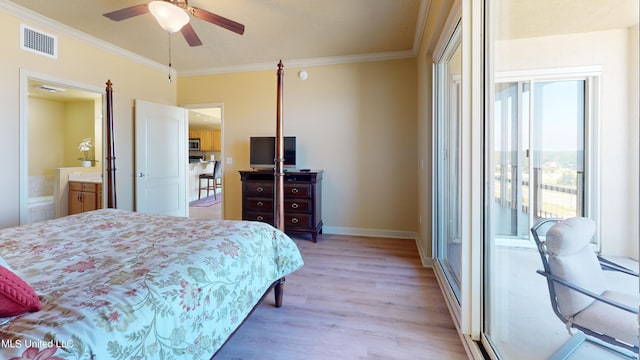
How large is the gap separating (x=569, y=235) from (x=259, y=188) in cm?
326

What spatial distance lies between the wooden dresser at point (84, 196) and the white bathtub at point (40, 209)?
24cm

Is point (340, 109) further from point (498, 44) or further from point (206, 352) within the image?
point (206, 352)

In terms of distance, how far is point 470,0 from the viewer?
1.59m

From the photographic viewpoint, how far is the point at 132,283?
3.17ft

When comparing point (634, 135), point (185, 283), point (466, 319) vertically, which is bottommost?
point (466, 319)

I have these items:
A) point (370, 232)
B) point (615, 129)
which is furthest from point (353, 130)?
point (615, 129)

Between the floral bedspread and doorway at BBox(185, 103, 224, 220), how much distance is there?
3.27m

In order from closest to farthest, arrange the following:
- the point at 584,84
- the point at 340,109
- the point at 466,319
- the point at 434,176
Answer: the point at 584,84, the point at 466,319, the point at 434,176, the point at 340,109

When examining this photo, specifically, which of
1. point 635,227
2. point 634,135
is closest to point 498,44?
point 634,135

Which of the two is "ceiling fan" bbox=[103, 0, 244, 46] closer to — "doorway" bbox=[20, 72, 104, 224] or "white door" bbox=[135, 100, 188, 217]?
"white door" bbox=[135, 100, 188, 217]

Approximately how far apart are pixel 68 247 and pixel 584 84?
2342mm

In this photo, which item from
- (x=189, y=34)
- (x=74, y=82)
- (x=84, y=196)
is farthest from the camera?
(x=84, y=196)

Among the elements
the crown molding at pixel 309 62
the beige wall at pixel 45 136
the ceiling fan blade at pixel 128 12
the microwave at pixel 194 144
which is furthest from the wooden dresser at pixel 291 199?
the microwave at pixel 194 144

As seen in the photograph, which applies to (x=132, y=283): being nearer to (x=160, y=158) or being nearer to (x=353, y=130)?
(x=353, y=130)
